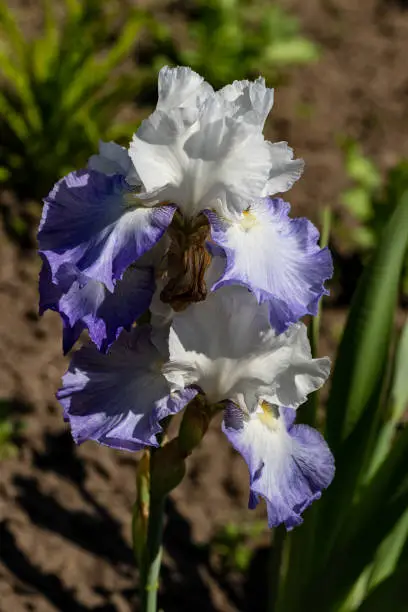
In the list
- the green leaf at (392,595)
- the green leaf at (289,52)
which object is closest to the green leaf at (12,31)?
the green leaf at (289,52)

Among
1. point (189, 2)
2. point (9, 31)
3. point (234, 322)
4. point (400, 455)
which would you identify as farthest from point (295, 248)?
point (189, 2)

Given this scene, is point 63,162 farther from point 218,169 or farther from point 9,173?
point 218,169

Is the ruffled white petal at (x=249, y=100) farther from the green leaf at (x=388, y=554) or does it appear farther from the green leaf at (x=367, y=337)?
the green leaf at (x=388, y=554)

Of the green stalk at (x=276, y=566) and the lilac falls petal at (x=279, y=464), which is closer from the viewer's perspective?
the lilac falls petal at (x=279, y=464)

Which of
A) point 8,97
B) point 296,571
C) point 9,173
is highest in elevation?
point 8,97

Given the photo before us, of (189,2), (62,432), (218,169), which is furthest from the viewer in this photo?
(189,2)

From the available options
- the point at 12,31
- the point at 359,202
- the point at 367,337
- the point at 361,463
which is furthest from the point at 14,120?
the point at 361,463
